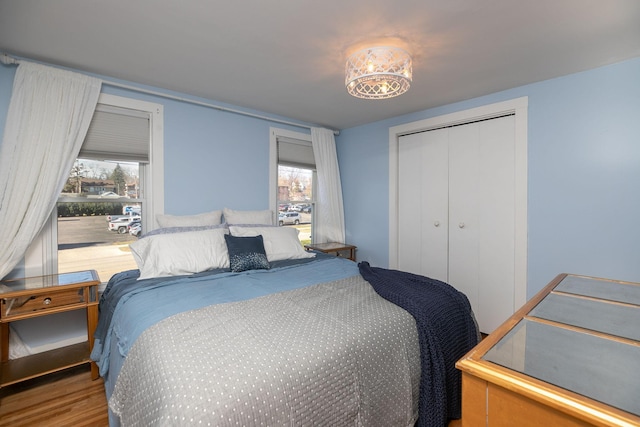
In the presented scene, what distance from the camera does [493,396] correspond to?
2.27ft

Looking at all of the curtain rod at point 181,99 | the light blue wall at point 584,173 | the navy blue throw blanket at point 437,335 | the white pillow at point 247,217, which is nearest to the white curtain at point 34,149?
the curtain rod at point 181,99

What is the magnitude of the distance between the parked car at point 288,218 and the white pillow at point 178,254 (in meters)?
1.37

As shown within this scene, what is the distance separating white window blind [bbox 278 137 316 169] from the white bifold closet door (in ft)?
3.85

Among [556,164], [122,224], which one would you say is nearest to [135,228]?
[122,224]

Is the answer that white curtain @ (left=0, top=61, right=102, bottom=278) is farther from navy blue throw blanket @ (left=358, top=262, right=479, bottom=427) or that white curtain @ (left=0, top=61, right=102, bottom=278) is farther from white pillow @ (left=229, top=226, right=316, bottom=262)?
navy blue throw blanket @ (left=358, top=262, right=479, bottom=427)

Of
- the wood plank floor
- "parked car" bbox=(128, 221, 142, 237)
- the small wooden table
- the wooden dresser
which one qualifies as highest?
"parked car" bbox=(128, 221, 142, 237)

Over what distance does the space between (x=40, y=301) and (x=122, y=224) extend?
0.87 meters

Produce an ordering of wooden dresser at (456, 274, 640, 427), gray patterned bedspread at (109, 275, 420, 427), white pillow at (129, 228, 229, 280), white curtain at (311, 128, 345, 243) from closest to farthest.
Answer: wooden dresser at (456, 274, 640, 427)
gray patterned bedspread at (109, 275, 420, 427)
white pillow at (129, 228, 229, 280)
white curtain at (311, 128, 345, 243)

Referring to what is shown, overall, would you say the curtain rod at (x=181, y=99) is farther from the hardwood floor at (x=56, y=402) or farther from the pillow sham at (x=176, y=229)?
the hardwood floor at (x=56, y=402)

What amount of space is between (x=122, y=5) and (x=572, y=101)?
323 centimetres

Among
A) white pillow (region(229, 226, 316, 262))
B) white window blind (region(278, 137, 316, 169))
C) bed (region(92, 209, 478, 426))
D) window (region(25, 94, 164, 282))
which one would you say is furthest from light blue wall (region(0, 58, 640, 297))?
bed (region(92, 209, 478, 426))

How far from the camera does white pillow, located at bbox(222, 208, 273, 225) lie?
2975 millimetres

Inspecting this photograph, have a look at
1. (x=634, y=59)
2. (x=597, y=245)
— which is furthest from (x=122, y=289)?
(x=634, y=59)

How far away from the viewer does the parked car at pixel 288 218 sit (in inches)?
148
